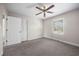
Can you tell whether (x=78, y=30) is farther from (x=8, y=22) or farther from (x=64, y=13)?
(x=8, y=22)

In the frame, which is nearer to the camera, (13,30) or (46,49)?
(13,30)

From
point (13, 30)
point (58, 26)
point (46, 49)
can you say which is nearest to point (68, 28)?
point (58, 26)

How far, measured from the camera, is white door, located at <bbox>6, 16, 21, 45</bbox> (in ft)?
5.53

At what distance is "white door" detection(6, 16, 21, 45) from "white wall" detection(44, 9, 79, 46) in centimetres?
73

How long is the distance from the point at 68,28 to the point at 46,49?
78 centimetres

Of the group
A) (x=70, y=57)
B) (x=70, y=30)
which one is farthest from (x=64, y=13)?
(x=70, y=57)

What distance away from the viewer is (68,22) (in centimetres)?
172

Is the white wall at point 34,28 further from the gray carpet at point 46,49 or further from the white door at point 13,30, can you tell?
the white door at point 13,30

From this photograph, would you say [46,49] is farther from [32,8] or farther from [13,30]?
[32,8]

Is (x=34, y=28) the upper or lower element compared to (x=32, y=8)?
lower

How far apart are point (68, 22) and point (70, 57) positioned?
2.66 ft

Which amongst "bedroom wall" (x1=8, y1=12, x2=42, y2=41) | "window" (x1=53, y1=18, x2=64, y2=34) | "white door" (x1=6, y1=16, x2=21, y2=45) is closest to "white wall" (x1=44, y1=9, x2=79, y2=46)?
"window" (x1=53, y1=18, x2=64, y2=34)

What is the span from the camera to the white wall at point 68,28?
5.37 ft

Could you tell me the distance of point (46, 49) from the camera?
1853 millimetres
